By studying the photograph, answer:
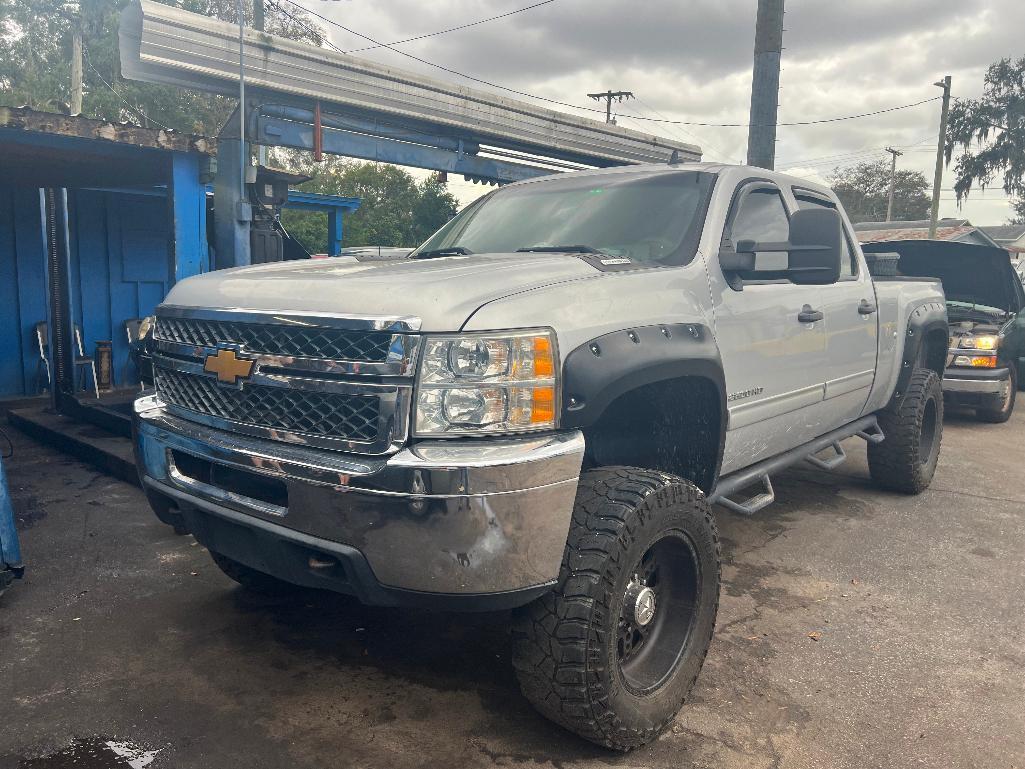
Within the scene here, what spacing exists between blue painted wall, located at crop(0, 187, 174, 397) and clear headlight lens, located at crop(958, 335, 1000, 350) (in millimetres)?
8505

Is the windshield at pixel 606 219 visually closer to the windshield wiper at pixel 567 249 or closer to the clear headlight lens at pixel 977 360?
the windshield wiper at pixel 567 249

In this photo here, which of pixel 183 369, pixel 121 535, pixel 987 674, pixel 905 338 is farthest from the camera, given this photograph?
pixel 905 338

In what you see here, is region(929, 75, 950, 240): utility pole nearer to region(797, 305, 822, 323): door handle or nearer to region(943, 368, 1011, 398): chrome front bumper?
region(943, 368, 1011, 398): chrome front bumper

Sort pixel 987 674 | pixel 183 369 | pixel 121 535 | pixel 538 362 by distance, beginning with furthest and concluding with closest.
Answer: pixel 121 535 → pixel 987 674 → pixel 183 369 → pixel 538 362


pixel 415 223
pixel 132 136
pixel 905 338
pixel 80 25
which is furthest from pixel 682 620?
pixel 415 223

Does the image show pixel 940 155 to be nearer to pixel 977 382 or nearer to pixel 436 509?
pixel 977 382

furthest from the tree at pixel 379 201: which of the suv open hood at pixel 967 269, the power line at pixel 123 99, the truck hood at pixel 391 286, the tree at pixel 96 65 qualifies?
the truck hood at pixel 391 286

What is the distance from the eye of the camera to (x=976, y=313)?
8.88 metres

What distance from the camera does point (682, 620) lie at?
2.83 meters

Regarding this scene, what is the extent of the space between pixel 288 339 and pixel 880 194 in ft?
228

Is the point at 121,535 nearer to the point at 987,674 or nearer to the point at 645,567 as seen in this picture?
the point at 645,567

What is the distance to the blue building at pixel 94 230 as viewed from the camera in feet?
20.9

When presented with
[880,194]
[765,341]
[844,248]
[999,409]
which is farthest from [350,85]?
[880,194]

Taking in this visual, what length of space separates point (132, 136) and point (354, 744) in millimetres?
5141
